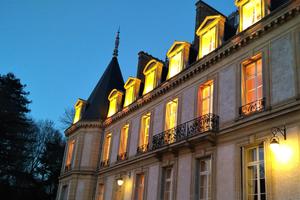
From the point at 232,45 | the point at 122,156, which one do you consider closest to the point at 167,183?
the point at 122,156

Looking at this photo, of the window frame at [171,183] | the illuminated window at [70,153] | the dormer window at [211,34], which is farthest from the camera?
the illuminated window at [70,153]

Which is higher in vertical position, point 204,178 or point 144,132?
point 144,132

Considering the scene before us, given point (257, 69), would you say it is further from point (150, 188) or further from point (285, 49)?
point (150, 188)

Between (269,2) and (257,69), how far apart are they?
7.13ft

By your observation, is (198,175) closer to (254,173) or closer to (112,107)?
(254,173)

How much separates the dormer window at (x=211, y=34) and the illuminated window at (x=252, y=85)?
6.27 feet

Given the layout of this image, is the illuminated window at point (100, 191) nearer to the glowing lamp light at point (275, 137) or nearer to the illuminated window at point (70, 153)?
the illuminated window at point (70, 153)

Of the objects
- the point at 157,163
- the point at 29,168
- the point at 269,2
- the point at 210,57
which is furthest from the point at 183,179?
the point at 29,168

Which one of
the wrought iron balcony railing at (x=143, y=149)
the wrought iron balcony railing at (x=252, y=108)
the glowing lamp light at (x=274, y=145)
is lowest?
the glowing lamp light at (x=274, y=145)

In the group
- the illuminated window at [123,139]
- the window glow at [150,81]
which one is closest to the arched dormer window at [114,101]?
the illuminated window at [123,139]

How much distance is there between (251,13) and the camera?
1238 cm

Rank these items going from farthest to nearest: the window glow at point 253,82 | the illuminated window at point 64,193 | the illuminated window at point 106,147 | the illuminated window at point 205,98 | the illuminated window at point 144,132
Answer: the illuminated window at point 64,193 < the illuminated window at point 106,147 < the illuminated window at point 144,132 < the illuminated window at point 205,98 < the window glow at point 253,82

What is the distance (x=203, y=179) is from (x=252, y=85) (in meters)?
3.50

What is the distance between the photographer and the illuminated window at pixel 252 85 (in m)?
11.0
